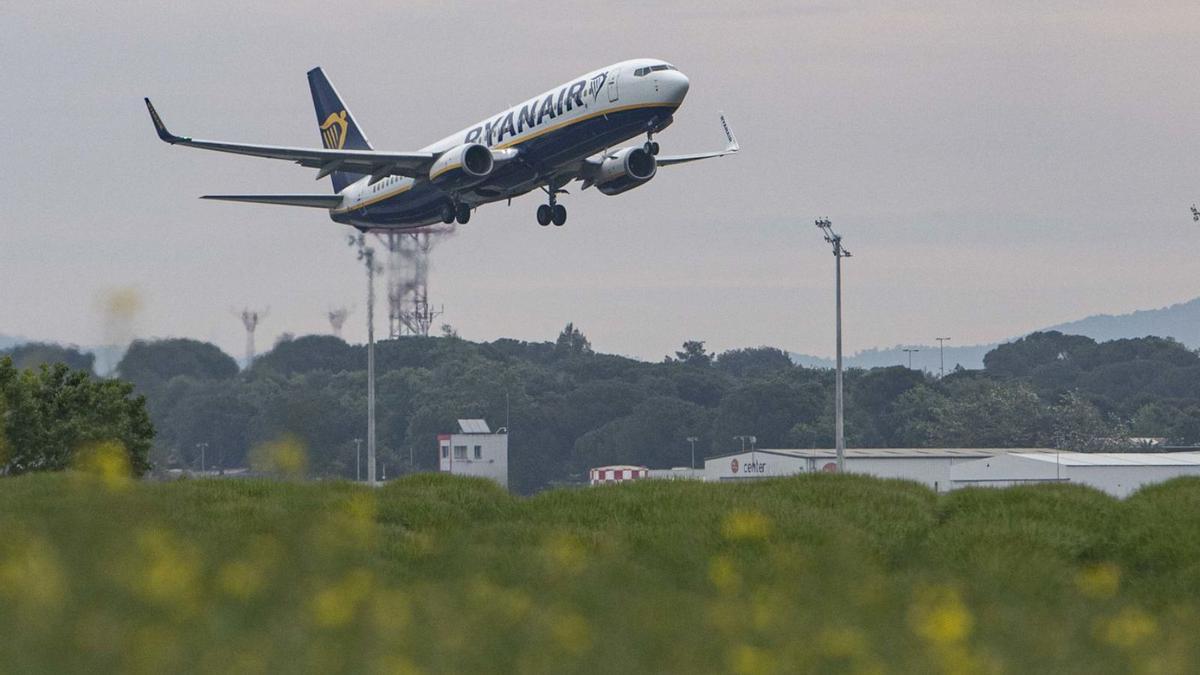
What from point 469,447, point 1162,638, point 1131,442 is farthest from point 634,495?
point 1131,442

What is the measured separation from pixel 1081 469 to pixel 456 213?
48738 mm

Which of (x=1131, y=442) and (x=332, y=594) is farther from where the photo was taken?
(x=1131, y=442)

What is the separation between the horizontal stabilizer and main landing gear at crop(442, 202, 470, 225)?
11.3 meters

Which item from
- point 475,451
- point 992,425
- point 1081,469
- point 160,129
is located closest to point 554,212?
point 160,129

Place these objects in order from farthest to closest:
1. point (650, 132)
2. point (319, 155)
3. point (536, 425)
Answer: point (536, 425)
point (319, 155)
point (650, 132)

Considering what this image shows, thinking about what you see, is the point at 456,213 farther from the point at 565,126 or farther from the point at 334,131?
the point at 334,131

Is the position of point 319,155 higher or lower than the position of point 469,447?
higher

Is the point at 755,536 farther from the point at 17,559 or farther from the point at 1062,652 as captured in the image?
the point at 17,559

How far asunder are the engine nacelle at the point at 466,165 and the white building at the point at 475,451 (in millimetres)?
96162

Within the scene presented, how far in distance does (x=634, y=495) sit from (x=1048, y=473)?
275ft

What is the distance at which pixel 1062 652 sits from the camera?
12273mm

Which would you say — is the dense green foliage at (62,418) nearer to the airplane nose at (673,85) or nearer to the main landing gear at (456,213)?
the main landing gear at (456,213)

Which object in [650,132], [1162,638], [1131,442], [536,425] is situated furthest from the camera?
[536,425]

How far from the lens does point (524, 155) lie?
2463 inches
